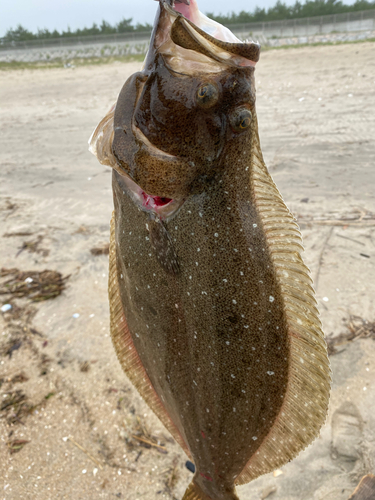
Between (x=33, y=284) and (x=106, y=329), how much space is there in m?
1.09

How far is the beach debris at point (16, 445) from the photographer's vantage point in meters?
2.40

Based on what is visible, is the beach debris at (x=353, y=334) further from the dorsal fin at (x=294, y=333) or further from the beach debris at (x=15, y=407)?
the beach debris at (x=15, y=407)

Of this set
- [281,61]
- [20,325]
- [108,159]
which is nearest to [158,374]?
[108,159]

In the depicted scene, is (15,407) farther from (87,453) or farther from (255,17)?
(255,17)

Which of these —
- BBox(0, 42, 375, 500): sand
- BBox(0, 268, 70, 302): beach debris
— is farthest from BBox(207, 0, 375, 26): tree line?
BBox(0, 268, 70, 302): beach debris

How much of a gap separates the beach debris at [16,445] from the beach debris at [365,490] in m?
2.00

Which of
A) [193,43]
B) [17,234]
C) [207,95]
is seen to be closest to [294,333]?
[207,95]

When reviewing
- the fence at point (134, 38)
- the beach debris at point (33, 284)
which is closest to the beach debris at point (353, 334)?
the beach debris at point (33, 284)

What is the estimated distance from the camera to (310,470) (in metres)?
2.20

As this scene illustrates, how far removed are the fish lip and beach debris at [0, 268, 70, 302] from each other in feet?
9.07

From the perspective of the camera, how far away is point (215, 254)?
103 cm

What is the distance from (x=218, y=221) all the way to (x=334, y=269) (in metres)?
2.97

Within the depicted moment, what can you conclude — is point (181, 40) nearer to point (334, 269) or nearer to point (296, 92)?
point (334, 269)

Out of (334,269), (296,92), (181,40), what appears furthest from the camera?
(296,92)
